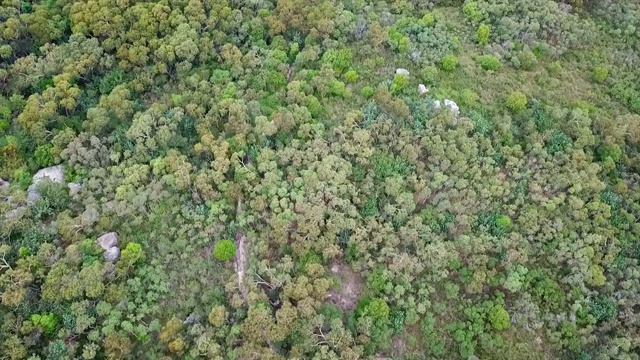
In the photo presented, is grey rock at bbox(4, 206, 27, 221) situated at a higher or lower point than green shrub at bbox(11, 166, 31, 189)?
lower

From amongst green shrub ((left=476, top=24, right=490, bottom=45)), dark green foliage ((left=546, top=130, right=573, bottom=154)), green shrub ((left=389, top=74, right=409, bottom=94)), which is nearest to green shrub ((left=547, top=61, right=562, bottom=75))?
green shrub ((left=476, top=24, right=490, bottom=45))

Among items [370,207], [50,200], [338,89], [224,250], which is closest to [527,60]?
[338,89]

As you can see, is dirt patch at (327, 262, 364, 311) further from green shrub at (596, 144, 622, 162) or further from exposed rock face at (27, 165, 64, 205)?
green shrub at (596, 144, 622, 162)

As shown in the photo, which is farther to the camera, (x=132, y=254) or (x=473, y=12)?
(x=473, y=12)

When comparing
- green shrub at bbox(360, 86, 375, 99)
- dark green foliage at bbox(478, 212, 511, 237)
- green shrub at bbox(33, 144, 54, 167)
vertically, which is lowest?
dark green foliage at bbox(478, 212, 511, 237)

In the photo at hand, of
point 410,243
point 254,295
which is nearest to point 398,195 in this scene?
point 410,243

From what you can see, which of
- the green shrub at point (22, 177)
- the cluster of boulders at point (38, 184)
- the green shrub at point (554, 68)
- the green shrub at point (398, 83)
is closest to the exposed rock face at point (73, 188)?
the cluster of boulders at point (38, 184)

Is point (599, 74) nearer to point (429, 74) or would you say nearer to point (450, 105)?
point (450, 105)
